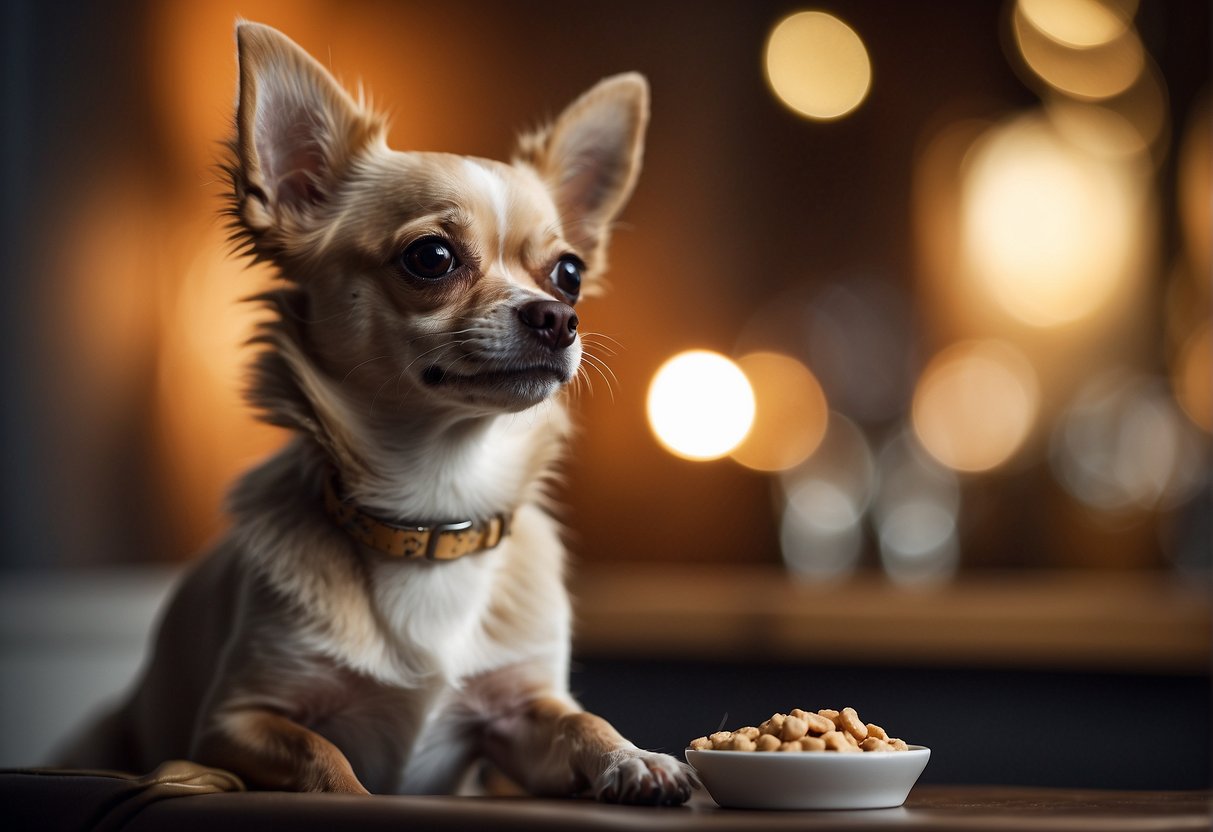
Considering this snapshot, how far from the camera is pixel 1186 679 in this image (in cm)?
288

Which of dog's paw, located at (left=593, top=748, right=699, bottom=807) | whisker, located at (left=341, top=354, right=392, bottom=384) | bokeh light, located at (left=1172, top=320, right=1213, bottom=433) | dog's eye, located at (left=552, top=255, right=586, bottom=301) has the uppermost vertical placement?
dog's eye, located at (left=552, top=255, right=586, bottom=301)

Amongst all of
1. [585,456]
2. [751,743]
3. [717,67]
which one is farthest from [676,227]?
[751,743]

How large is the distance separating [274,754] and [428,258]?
17.0 inches

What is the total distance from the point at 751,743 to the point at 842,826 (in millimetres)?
159

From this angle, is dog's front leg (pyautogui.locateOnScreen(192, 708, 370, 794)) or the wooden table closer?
the wooden table

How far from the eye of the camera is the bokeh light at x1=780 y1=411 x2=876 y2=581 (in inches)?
140

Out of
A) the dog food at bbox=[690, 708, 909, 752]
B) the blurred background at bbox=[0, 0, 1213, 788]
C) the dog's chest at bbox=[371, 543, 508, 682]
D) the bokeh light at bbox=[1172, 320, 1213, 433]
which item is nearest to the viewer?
the dog food at bbox=[690, 708, 909, 752]

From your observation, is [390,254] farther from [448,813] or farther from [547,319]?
[448,813]

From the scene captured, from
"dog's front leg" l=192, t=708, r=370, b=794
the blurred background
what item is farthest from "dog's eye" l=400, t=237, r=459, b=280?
the blurred background

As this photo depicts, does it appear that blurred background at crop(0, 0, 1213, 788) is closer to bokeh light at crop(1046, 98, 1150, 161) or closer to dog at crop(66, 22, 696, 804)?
bokeh light at crop(1046, 98, 1150, 161)

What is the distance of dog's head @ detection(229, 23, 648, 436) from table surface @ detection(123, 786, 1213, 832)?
37 centimetres

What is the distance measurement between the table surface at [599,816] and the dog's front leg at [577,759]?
1.1 inches

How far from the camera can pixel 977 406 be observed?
3.60 m

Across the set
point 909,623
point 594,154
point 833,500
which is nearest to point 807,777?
point 594,154
